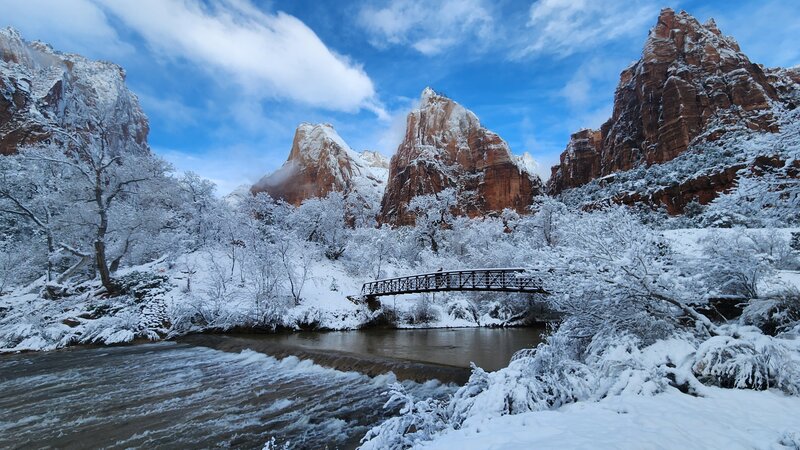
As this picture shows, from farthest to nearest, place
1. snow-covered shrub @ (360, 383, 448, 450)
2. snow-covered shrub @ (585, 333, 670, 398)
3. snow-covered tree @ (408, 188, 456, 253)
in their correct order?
snow-covered tree @ (408, 188, 456, 253), snow-covered shrub @ (585, 333, 670, 398), snow-covered shrub @ (360, 383, 448, 450)

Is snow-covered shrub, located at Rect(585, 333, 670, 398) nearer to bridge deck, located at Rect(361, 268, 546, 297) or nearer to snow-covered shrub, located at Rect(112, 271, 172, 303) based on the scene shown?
bridge deck, located at Rect(361, 268, 546, 297)

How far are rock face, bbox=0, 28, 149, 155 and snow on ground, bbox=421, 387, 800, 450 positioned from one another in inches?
1048

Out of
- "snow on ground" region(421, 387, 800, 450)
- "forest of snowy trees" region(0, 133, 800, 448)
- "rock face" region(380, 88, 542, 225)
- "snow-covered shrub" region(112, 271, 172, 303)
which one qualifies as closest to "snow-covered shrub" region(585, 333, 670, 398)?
"forest of snowy trees" region(0, 133, 800, 448)

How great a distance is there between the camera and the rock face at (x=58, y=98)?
26.5 m

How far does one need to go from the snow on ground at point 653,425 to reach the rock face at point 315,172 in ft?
326

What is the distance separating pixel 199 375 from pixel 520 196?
303 ft

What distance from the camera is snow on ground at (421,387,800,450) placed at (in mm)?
4195

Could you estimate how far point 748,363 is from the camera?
19.8 ft

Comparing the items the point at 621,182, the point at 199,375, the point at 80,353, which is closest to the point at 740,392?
the point at 199,375

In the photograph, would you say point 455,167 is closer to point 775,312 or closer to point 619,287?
point 775,312

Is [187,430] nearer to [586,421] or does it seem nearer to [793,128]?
[586,421]

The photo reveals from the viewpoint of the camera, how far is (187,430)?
7.13 meters

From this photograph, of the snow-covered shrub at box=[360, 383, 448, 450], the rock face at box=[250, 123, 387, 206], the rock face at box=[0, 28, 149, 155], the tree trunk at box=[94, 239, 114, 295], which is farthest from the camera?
the rock face at box=[250, 123, 387, 206]

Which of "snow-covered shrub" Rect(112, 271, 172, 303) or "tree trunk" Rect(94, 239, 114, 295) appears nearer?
"tree trunk" Rect(94, 239, 114, 295)
